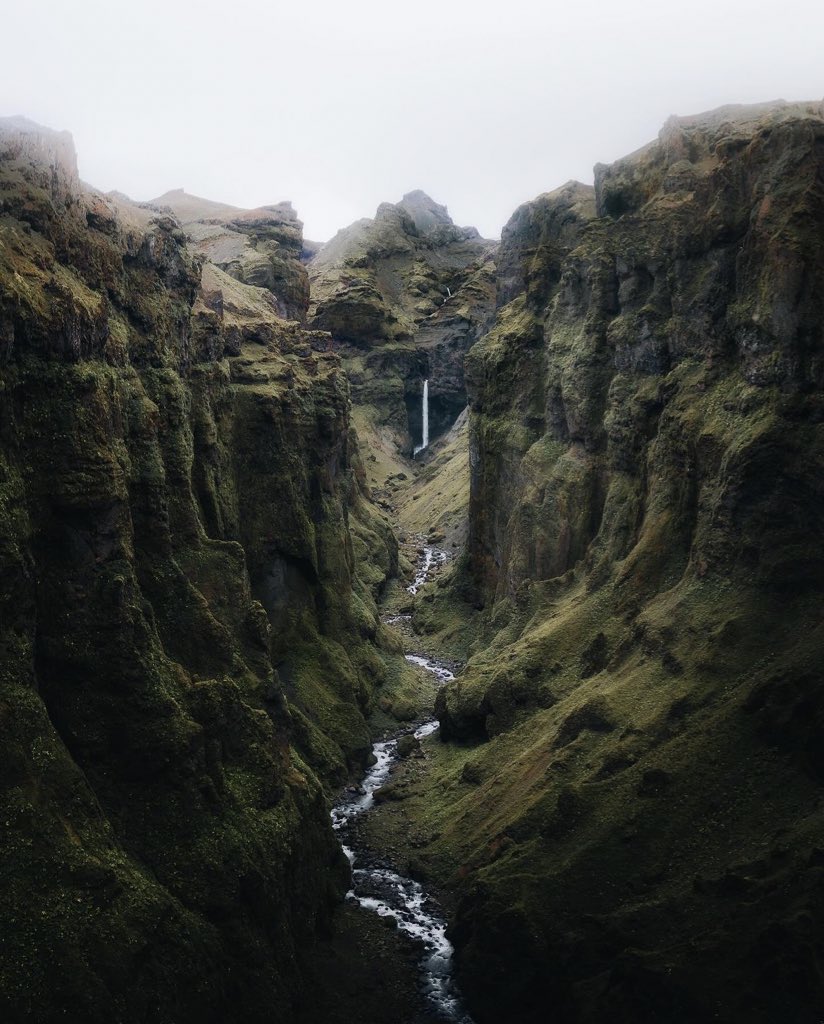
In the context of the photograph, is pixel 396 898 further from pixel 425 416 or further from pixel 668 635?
pixel 425 416

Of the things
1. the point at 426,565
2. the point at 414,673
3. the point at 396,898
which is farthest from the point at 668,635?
the point at 426,565

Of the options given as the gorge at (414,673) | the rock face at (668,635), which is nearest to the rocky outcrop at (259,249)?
the gorge at (414,673)

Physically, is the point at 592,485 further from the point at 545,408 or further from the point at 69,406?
the point at 69,406

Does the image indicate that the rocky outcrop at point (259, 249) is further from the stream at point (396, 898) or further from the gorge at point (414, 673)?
the stream at point (396, 898)

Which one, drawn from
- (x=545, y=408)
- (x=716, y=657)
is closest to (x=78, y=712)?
(x=716, y=657)

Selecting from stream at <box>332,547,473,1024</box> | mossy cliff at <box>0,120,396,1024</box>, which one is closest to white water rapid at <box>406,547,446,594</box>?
stream at <box>332,547,473,1024</box>

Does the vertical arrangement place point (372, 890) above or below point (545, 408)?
below
